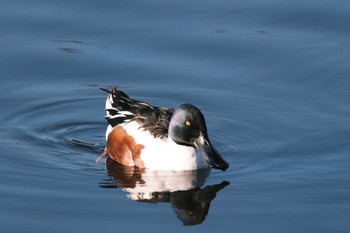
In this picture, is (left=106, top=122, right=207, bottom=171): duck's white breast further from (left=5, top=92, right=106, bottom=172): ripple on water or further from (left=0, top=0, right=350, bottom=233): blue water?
(left=5, top=92, right=106, bottom=172): ripple on water

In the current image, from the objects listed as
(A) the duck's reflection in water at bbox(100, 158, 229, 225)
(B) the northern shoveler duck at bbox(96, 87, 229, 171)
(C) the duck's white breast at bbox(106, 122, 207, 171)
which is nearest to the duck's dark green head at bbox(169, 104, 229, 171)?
(B) the northern shoveler duck at bbox(96, 87, 229, 171)

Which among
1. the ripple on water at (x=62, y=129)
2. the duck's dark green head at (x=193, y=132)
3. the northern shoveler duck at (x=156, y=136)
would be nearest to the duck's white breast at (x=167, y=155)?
the northern shoveler duck at (x=156, y=136)

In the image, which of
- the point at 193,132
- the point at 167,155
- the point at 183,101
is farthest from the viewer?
the point at 183,101

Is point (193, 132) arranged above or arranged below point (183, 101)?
below

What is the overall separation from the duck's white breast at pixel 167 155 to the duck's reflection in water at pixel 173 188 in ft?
0.28

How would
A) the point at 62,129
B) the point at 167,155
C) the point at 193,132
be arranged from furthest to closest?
the point at 62,129, the point at 167,155, the point at 193,132

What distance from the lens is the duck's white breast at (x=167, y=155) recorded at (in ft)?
39.6

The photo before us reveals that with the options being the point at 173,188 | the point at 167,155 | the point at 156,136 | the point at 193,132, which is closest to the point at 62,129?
the point at 156,136

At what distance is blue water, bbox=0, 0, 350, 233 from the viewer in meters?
10.6

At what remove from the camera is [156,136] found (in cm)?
1230

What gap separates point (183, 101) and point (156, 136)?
1.45 m

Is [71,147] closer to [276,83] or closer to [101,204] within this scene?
[101,204]

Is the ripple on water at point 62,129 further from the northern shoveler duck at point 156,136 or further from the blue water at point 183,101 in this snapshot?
the northern shoveler duck at point 156,136

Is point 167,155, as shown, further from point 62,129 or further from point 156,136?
point 62,129
